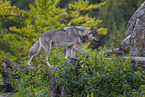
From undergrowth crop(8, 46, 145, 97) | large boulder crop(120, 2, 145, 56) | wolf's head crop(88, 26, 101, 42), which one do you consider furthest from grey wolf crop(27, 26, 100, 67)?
undergrowth crop(8, 46, 145, 97)

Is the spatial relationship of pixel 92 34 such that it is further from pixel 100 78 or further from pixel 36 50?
pixel 100 78

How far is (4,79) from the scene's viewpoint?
24.4 ft

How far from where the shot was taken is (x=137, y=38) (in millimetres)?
6898

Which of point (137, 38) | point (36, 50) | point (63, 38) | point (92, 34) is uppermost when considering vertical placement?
point (92, 34)

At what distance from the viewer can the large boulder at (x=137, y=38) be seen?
6.76 meters

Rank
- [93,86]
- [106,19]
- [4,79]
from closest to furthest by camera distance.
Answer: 1. [93,86]
2. [4,79]
3. [106,19]

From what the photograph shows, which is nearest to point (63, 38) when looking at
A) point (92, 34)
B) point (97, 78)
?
point (92, 34)

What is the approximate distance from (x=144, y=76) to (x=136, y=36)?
8.63ft

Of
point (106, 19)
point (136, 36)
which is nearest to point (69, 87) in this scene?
point (136, 36)

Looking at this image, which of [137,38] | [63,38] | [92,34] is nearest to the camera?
[137,38]

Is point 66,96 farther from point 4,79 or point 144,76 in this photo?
point 4,79

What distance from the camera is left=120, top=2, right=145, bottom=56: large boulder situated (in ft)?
22.2

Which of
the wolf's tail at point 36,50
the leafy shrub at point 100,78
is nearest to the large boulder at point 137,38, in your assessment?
the leafy shrub at point 100,78

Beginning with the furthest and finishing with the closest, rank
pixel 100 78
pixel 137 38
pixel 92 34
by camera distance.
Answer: pixel 92 34 < pixel 137 38 < pixel 100 78
